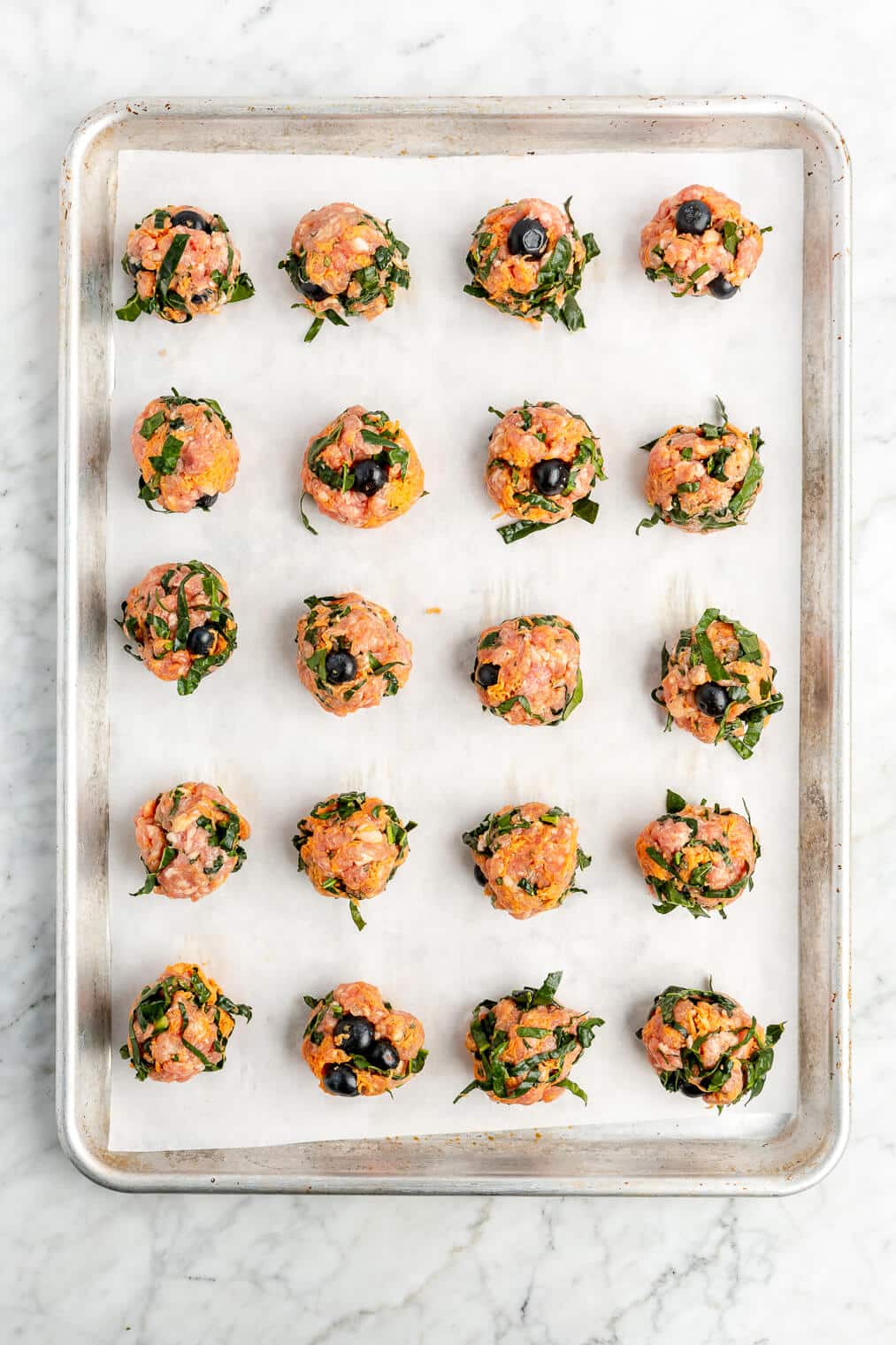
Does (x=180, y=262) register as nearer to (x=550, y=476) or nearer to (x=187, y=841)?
(x=550, y=476)

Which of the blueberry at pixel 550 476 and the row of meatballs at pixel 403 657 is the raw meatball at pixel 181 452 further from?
the blueberry at pixel 550 476

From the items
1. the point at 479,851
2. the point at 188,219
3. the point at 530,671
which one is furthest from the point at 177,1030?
the point at 188,219

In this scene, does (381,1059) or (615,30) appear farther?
(615,30)

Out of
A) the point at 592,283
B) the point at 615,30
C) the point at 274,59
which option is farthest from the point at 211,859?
the point at 615,30

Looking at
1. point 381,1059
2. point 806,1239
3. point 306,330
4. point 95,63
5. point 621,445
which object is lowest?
point 806,1239

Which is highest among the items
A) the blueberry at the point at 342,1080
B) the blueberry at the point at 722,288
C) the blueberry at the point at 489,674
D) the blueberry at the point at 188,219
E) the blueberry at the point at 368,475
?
the blueberry at the point at 188,219

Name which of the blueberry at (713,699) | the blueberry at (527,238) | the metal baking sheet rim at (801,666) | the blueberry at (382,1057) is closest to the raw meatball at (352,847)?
the blueberry at (382,1057)

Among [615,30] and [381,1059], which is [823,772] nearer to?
[381,1059]
